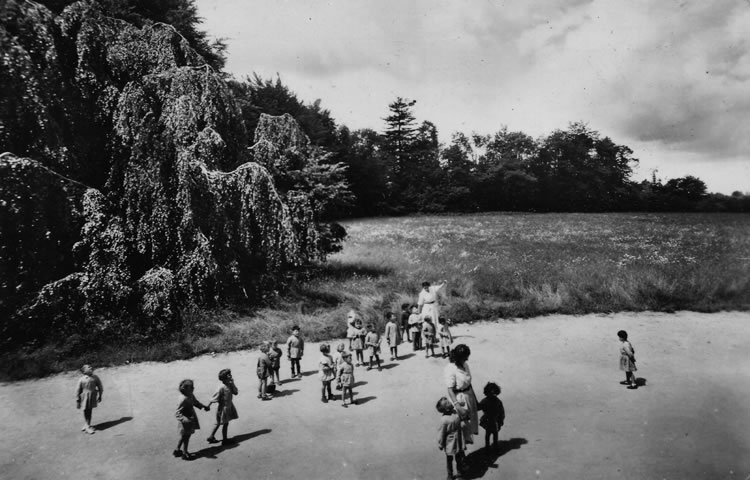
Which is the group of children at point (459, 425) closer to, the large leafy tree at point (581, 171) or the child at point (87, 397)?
the child at point (87, 397)

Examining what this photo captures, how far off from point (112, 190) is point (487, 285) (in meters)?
12.7

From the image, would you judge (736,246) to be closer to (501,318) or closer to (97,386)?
(501,318)

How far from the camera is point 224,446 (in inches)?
273

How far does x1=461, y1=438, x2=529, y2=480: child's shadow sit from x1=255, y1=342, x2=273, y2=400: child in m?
4.20

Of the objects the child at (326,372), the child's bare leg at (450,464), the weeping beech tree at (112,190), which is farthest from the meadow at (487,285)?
the child's bare leg at (450,464)

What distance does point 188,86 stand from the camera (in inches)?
480

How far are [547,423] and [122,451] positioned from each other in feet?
22.9

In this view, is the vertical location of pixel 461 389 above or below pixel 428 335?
above

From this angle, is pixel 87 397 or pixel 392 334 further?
pixel 392 334

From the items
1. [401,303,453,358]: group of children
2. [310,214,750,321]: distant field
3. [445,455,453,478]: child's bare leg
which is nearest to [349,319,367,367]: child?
[401,303,453,358]: group of children

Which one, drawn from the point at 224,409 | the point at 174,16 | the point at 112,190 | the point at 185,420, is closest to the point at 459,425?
the point at 224,409

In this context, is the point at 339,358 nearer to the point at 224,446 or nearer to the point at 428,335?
the point at 224,446

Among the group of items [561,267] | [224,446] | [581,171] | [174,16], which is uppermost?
[174,16]

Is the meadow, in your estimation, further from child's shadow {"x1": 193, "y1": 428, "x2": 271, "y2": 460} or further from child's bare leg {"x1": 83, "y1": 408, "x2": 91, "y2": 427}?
child's shadow {"x1": 193, "y1": 428, "x2": 271, "y2": 460}
